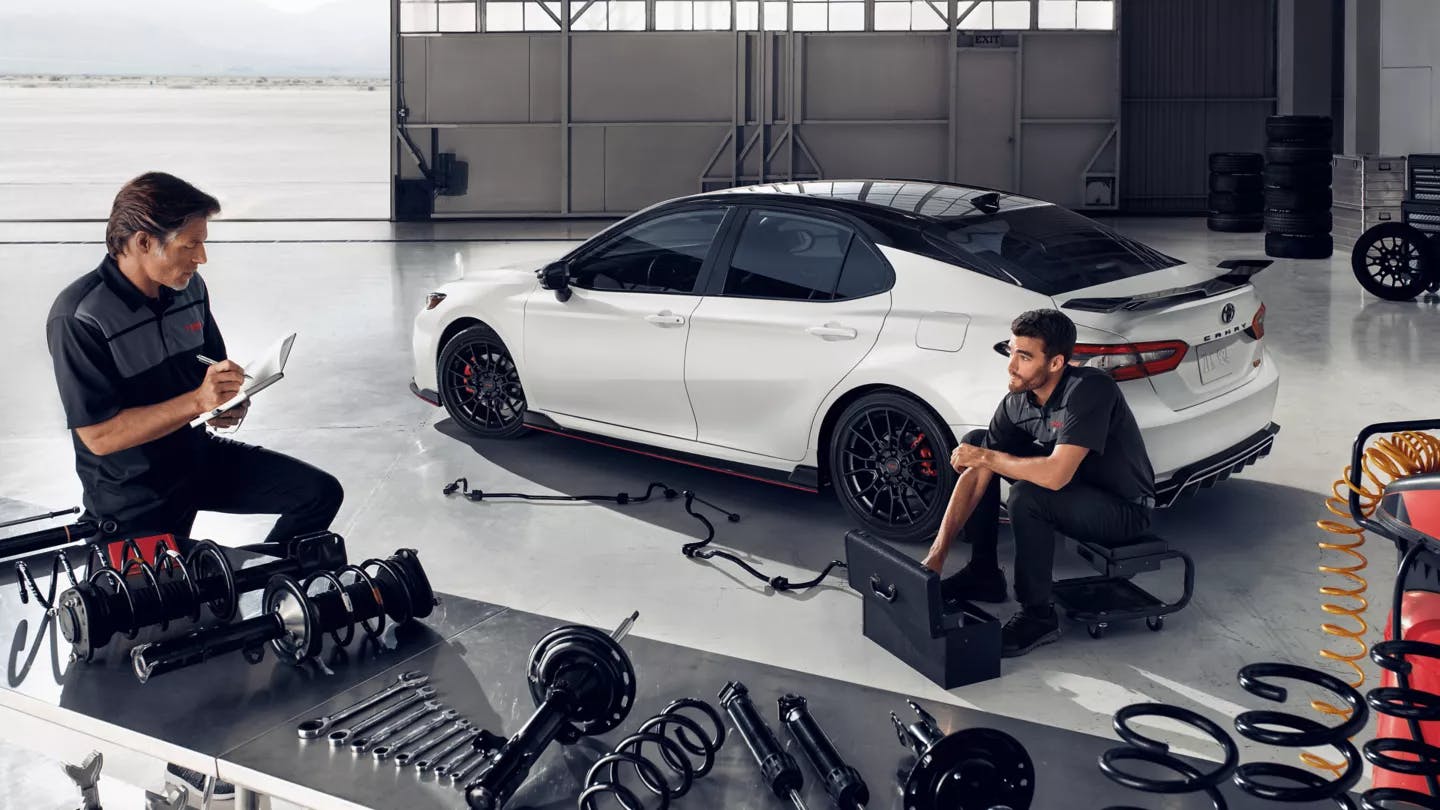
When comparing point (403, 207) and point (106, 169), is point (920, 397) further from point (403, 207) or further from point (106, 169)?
point (106, 169)

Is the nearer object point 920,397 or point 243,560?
point 243,560

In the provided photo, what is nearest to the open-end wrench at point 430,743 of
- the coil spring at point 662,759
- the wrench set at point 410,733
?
the wrench set at point 410,733

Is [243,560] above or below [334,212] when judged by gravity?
below

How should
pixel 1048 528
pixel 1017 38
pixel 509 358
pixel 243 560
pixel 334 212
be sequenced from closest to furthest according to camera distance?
1. pixel 243 560
2. pixel 1048 528
3. pixel 509 358
4. pixel 1017 38
5. pixel 334 212

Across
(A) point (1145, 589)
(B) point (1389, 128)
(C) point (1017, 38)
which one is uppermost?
(C) point (1017, 38)

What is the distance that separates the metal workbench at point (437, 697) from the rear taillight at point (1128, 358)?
256 centimetres

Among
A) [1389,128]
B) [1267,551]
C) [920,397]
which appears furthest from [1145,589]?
[1389,128]

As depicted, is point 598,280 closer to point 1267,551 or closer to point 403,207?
point 1267,551

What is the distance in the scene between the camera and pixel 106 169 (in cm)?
3073

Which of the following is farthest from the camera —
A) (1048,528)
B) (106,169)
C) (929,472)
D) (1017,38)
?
(106,169)

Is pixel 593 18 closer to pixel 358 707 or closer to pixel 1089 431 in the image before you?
pixel 1089 431

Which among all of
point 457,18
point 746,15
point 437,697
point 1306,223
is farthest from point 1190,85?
point 437,697

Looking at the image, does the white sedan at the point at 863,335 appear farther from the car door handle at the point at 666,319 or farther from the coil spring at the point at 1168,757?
the coil spring at the point at 1168,757

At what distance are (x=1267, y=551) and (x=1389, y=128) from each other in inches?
424
